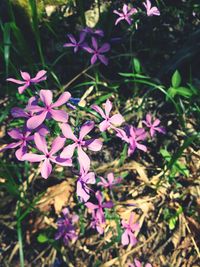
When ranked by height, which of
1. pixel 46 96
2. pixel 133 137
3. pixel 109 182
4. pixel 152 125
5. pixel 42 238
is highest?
pixel 46 96

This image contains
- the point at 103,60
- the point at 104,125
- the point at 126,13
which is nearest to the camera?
the point at 104,125

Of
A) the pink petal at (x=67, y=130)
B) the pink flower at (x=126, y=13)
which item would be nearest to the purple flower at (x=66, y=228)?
the pink petal at (x=67, y=130)

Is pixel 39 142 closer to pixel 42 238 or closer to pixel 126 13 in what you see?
pixel 42 238

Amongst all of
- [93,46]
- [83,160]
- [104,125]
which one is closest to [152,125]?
[93,46]

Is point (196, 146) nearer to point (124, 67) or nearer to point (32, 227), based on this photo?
point (124, 67)

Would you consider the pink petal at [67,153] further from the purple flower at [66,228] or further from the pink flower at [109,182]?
the purple flower at [66,228]

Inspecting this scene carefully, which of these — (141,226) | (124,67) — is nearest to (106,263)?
(141,226)
